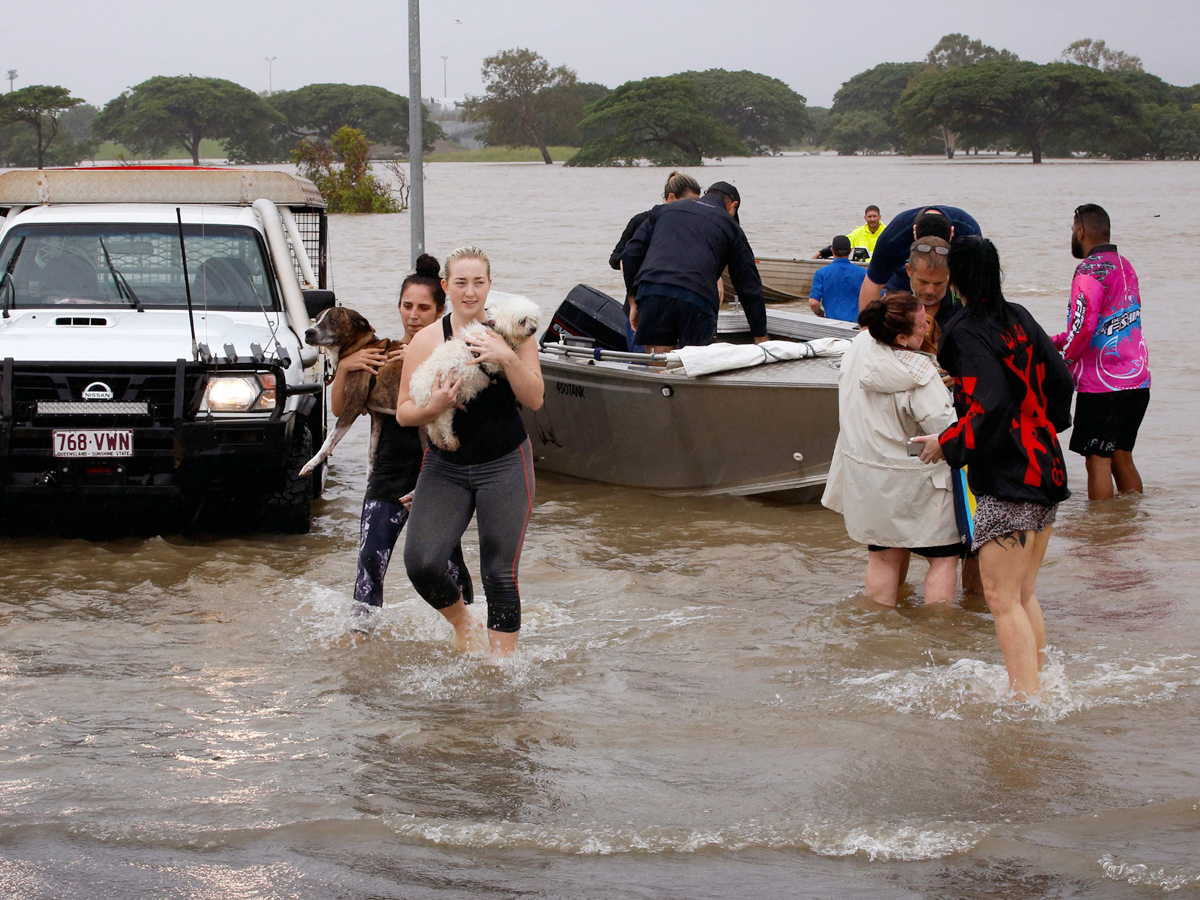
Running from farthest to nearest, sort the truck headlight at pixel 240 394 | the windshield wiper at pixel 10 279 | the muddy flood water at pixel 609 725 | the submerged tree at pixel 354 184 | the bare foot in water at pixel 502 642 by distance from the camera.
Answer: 1. the submerged tree at pixel 354 184
2. the windshield wiper at pixel 10 279
3. the truck headlight at pixel 240 394
4. the bare foot in water at pixel 502 642
5. the muddy flood water at pixel 609 725

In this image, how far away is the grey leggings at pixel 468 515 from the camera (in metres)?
4.76

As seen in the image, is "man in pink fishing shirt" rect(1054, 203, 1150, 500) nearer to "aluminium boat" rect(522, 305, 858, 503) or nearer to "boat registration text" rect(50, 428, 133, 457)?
"aluminium boat" rect(522, 305, 858, 503)

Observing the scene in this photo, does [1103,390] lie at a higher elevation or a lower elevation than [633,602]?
higher

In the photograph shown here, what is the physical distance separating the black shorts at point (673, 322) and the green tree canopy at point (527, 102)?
13352cm

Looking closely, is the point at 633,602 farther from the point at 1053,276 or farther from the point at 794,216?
the point at 794,216

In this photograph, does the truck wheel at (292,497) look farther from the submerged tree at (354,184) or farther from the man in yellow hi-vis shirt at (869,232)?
the submerged tree at (354,184)

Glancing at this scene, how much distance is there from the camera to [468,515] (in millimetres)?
4855

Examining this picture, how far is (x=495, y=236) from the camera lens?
36.2 meters

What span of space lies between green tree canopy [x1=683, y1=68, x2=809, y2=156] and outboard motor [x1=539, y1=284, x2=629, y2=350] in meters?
134

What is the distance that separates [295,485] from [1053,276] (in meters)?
20.7

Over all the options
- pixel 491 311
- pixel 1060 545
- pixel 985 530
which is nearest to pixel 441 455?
pixel 491 311

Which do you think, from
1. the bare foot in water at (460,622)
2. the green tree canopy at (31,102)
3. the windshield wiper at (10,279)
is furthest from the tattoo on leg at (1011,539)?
the green tree canopy at (31,102)

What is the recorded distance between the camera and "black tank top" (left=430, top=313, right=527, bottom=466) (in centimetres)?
470

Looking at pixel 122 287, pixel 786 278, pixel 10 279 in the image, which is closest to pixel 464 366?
pixel 122 287
